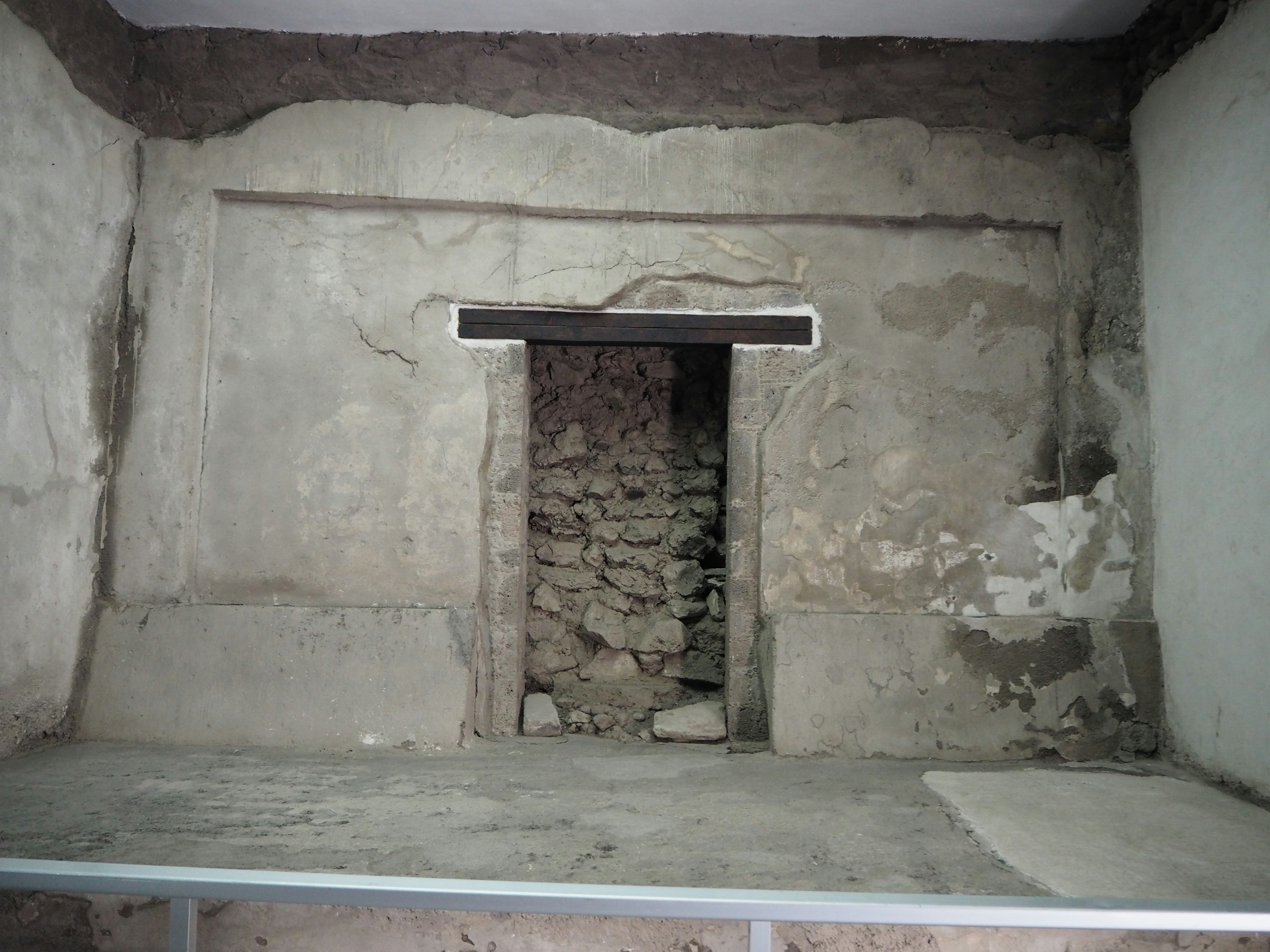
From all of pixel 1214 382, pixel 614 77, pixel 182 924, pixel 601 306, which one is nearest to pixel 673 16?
pixel 614 77

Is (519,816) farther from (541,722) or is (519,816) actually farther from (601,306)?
(601,306)

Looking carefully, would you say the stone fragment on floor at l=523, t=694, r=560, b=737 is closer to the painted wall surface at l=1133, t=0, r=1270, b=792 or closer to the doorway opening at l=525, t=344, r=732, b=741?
the doorway opening at l=525, t=344, r=732, b=741

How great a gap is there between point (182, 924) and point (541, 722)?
2018mm

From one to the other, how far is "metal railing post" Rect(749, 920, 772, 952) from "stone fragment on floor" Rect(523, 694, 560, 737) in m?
2.10

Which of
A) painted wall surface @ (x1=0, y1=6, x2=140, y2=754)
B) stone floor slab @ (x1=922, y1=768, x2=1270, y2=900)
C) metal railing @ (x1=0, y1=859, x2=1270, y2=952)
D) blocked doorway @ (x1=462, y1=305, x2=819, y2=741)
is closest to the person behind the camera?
metal railing @ (x1=0, y1=859, x2=1270, y2=952)

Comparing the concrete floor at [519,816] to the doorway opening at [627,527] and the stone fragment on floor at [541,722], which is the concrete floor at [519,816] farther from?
the doorway opening at [627,527]

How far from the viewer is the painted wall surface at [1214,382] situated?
105 inches

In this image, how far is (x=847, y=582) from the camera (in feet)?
10.8

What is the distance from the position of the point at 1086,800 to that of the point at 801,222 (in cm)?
222

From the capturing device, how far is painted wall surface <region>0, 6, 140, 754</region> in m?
2.81

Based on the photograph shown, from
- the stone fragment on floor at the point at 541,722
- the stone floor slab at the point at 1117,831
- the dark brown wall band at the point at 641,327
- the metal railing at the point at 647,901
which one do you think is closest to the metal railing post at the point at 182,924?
the metal railing at the point at 647,901

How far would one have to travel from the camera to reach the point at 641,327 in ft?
11.1

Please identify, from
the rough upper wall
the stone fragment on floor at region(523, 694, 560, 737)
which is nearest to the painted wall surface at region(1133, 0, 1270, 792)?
the rough upper wall

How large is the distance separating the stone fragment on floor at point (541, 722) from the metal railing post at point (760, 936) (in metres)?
2.10
